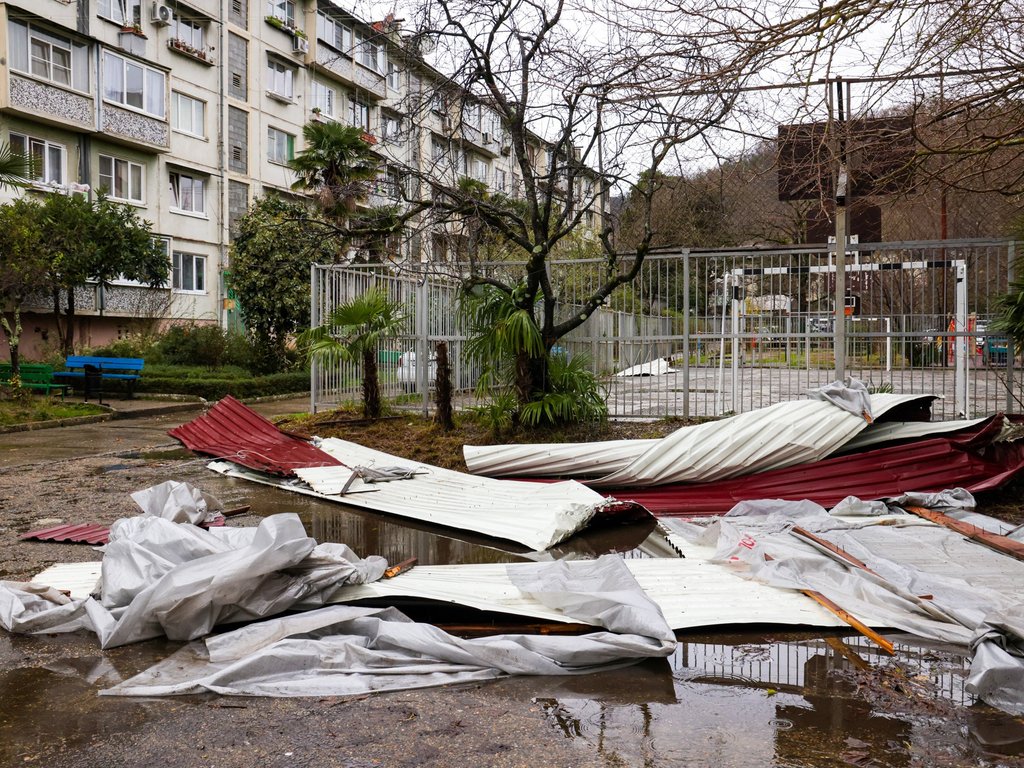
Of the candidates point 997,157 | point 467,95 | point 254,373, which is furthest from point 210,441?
point 254,373

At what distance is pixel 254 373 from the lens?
2327 cm

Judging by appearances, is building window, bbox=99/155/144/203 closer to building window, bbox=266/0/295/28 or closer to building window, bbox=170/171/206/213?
building window, bbox=170/171/206/213

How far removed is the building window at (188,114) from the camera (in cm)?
2769

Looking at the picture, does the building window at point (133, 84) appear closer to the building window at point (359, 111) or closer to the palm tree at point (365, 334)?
the building window at point (359, 111)

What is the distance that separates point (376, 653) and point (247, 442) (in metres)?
7.21

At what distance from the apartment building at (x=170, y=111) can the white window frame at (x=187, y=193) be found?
41mm

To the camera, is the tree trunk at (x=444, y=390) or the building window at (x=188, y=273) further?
the building window at (x=188, y=273)

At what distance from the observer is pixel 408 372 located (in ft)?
43.6

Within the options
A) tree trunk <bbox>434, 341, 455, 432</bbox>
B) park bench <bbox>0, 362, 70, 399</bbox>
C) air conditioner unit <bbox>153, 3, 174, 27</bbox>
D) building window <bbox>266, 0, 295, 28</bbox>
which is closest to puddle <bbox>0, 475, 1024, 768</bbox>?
tree trunk <bbox>434, 341, 455, 432</bbox>

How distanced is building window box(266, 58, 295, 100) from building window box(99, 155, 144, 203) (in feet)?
22.9

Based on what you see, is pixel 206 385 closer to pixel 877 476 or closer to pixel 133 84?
pixel 133 84

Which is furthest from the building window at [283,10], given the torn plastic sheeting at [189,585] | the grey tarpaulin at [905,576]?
the torn plastic sheeting at [189,585]

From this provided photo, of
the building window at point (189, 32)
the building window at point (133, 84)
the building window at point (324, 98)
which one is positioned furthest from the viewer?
the building window at point (324, 98)

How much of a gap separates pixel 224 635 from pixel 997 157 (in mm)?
11170
